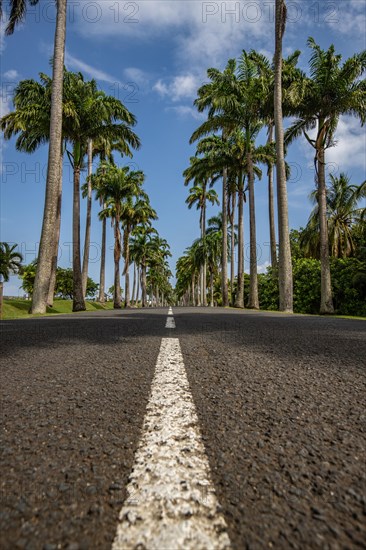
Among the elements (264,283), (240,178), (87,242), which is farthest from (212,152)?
(87,242)

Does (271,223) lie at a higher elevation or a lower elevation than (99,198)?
lower

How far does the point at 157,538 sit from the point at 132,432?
0.60m

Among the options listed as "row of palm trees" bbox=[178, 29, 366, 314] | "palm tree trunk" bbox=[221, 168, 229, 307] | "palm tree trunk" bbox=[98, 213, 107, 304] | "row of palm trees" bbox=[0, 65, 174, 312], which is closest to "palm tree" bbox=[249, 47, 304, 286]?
"row of palm trees" bbox=[178, 29, 366, 314]

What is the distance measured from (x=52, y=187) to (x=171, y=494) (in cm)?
1335

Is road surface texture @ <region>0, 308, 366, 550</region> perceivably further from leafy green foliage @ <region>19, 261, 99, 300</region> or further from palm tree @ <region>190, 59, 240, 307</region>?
leafy green foliage @ <region>19, 261, 99, 300</region>

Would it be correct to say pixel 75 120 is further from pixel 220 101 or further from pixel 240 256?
pixel 240 256

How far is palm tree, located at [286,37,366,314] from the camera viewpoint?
17094mm

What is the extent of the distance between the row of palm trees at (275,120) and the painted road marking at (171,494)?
1415 centimetres

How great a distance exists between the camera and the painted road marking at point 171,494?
0.71m

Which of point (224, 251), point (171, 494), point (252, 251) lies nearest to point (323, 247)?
point (252, 251)

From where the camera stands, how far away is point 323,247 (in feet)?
55.6

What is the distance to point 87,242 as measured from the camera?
30578 millimetres

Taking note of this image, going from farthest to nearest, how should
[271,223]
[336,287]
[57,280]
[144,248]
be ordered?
[57,280]
[144,248]
[271,223]
[336,287]

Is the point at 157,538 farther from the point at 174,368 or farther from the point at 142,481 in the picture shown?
the point at 174,368
